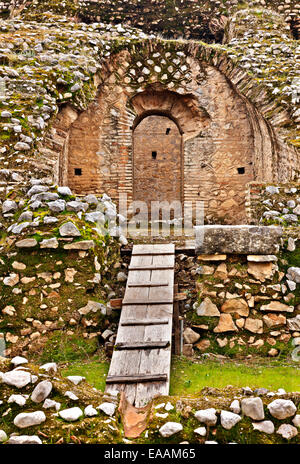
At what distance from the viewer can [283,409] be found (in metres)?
2.12

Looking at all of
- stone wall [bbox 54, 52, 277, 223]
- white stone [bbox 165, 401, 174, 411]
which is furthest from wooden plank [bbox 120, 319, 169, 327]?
stone wall [bbox 54, 52, 277, 223]

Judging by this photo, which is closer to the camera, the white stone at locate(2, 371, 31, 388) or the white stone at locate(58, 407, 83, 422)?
the white stone at locate(58, 407, 83, 422)

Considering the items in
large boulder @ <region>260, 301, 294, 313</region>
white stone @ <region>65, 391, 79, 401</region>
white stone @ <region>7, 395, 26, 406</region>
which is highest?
white stone @ <region>7, 395, 26, 406</region>

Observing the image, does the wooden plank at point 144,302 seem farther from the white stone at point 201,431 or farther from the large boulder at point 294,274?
the white stone at point 201,431

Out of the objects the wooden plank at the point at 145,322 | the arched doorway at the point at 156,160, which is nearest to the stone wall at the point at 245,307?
the wooden plank at the point at 145,322

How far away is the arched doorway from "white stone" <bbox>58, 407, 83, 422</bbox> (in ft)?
40.6

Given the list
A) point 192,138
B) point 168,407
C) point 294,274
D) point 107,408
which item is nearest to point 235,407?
point 168,407

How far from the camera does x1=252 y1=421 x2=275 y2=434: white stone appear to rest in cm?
210

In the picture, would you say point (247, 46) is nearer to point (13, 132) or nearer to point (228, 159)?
point (228, 159)

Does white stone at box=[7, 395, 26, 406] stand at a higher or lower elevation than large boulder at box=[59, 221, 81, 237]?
lower

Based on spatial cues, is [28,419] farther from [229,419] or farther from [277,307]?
[277,307]

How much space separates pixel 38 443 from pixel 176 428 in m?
0.69

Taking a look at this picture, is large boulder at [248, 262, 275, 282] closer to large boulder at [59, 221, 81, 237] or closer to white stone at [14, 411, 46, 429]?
large boulder at [59, 221, 81, 237]

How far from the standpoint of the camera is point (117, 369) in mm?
3523
